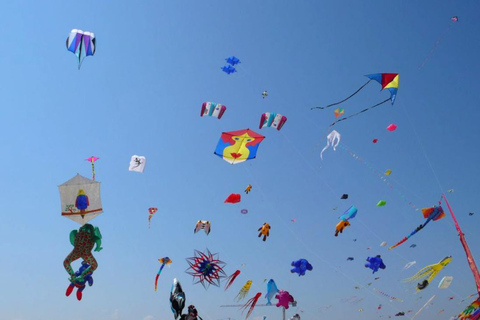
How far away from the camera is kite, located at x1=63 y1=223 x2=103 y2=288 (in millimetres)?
20969

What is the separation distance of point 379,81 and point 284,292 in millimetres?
12006

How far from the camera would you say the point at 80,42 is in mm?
21734

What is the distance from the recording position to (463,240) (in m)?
16.5

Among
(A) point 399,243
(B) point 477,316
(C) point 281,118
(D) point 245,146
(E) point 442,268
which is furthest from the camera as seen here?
(C) point 281,118

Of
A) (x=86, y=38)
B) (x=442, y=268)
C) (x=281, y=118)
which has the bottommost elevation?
(x=442, y=268)

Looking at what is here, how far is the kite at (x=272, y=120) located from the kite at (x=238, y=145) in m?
2.07

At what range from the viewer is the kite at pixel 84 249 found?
68.8 feet

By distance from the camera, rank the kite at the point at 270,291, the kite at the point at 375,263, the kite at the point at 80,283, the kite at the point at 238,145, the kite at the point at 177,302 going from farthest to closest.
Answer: the kite at the point at 375,263 < the kite at the point at 270,291 < the kite at the point at 238,145 < the kite at the point at 80,283 < the kite at the point at 177,302

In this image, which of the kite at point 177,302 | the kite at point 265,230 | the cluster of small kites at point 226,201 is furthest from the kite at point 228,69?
the kite at point 177,302

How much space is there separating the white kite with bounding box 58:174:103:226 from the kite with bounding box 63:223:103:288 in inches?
19.3

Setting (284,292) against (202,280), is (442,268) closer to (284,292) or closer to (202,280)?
(284,292)

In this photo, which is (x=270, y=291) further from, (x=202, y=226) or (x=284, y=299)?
(x=202, y=226)

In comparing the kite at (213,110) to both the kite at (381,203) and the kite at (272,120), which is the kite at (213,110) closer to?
the kite at (272,120)

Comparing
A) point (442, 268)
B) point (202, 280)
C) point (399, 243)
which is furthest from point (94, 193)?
point (442, 268)
